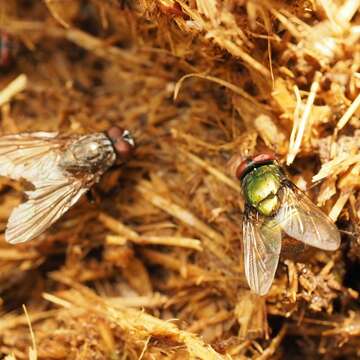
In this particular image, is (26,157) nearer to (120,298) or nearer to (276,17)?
(120,298)

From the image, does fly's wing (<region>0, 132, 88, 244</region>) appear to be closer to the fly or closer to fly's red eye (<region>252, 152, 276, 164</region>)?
the fly

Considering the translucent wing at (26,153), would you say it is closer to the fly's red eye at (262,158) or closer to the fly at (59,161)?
the fly at (59,161)

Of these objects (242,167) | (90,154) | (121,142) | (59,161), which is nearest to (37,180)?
(59,161)

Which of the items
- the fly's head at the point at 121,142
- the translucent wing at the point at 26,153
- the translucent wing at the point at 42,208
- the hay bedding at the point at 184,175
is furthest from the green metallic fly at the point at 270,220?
the translucent wing at the point at 26,153

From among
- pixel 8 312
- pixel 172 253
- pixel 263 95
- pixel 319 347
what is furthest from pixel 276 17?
pixel 8 312

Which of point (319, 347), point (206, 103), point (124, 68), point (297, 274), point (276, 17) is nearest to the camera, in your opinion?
point (276, 17)

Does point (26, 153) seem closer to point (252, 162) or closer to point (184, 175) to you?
point (184, 175)
